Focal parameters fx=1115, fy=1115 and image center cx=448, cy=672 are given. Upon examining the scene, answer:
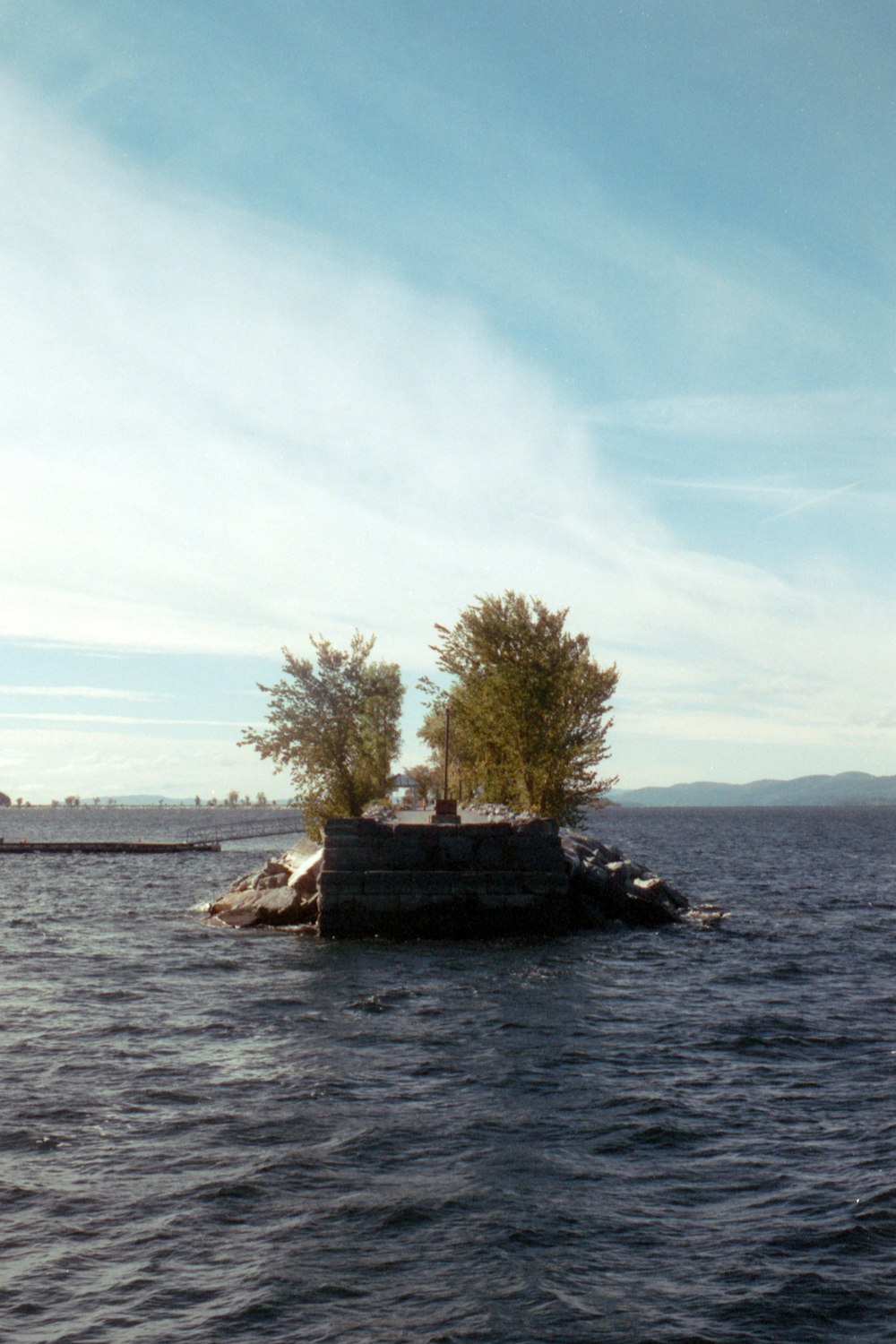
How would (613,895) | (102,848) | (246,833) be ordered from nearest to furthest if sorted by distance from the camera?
(613,895) < (102,848) < (246,833)

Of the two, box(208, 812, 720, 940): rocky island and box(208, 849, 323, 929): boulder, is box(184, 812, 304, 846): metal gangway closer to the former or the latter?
box(208, 849, 323, 929): boulder

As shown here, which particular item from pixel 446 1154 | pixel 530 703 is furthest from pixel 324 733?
pixel 446 1154

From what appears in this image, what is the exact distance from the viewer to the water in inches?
353

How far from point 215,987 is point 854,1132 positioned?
14.4 metres

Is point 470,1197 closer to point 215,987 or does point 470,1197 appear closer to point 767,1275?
point 767,1275

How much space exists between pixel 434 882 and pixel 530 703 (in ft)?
60.7

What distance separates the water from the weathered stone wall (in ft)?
17.6

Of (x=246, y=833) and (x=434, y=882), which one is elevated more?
(x=434, y=882)

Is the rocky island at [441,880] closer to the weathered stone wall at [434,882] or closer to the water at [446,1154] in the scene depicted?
the weathered stone wall at [434,882]

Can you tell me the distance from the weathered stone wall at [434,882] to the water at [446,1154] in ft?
17.6

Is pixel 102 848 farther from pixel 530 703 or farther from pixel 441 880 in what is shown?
pixel 441 880

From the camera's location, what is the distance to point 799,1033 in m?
19.6

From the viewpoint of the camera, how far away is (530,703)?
49500mm

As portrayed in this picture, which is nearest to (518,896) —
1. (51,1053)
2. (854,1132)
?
(51,1053)
